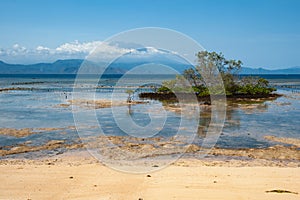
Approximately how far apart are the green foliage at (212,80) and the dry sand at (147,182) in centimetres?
3174

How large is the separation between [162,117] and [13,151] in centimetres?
1288

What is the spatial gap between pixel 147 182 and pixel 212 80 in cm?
3531

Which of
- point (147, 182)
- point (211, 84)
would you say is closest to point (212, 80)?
point (211, 84)

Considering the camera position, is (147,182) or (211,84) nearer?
(147,182)

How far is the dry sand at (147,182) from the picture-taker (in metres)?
8.07

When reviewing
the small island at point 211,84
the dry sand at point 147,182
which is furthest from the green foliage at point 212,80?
the dry sand at point 147,182

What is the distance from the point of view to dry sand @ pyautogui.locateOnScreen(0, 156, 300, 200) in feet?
26.5

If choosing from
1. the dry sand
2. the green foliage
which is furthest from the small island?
the dry sand

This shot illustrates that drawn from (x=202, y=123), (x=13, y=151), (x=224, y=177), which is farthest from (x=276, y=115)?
(x=13, y=151)

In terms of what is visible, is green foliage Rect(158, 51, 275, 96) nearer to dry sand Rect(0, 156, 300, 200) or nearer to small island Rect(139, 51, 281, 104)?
small island Rect(139, 51, 281, 104)

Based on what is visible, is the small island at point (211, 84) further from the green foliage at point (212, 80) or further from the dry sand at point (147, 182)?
the dry sand at point (147, 182)

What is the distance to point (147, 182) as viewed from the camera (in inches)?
360

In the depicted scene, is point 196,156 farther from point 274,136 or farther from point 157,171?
point 274,136

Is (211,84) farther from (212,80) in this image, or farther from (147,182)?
(147,182)
